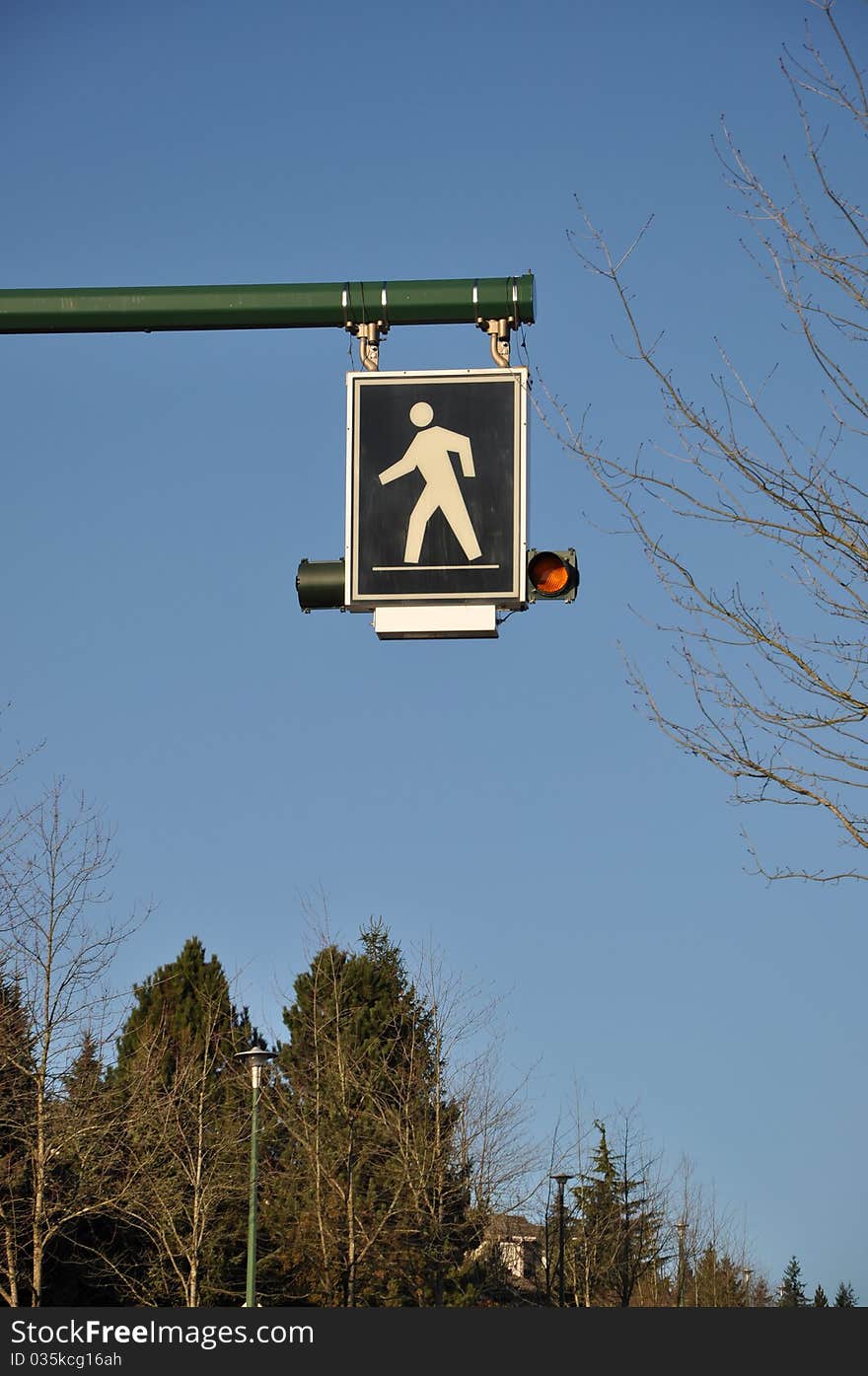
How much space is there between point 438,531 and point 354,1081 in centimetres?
2317

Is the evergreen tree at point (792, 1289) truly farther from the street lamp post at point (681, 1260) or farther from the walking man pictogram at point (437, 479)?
the walking man pictogram at point (437, 479)

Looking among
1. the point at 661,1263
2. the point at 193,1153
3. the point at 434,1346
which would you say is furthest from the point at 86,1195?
the point at 661,1263

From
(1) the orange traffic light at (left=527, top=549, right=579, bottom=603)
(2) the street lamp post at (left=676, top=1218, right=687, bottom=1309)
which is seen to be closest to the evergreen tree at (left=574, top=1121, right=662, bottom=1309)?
(2) the street lamp post at (left=676, top=1218, right=687, bottom=1309)

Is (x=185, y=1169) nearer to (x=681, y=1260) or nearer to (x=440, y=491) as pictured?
(x=681, y=1260)

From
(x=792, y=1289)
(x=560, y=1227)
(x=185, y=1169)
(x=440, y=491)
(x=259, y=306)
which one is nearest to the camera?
(x=440, y=491)

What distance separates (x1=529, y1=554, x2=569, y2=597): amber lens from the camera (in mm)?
5504

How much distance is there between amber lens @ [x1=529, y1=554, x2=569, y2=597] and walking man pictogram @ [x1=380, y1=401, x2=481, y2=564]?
0.71ft

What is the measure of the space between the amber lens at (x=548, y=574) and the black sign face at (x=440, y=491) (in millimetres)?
98

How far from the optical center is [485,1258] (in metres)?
30.5

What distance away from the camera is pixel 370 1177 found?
29219 millimetres

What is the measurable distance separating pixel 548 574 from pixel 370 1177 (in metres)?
25.6

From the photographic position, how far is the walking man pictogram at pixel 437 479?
5477 millimetres

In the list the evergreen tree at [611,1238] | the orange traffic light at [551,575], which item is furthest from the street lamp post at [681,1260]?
the orange traffic light at [551,575]

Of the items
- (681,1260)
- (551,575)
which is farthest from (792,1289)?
(551,575)
